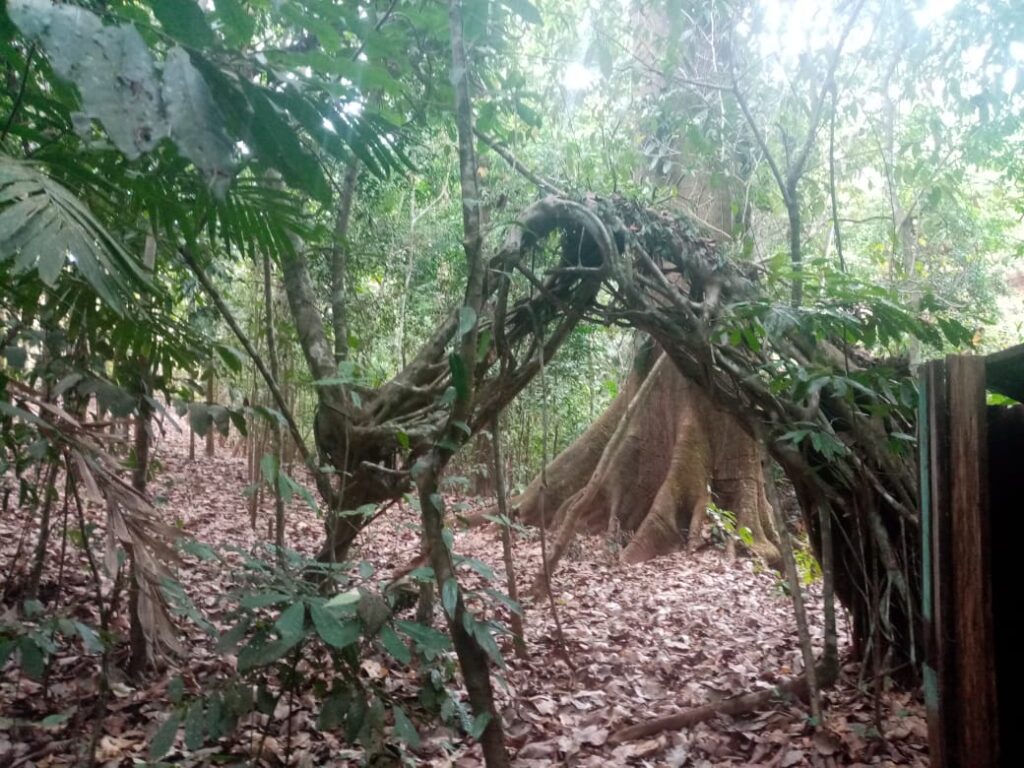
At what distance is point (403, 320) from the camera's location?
809 centimetres

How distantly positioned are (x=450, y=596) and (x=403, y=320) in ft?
20.0

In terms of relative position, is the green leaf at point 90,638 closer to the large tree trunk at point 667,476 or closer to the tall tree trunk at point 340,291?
the tall tree trunk at point 340,291

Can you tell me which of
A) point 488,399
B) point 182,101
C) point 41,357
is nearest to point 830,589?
point 488,399

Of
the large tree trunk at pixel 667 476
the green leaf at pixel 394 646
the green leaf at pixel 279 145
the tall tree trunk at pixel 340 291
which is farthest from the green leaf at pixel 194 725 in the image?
the large tree trunk at pixel 667 476

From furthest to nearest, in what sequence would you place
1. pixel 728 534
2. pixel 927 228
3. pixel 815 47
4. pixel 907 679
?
pixel 927 228 → pixel 728 534 → pixel 815 47 → pixel 907 679

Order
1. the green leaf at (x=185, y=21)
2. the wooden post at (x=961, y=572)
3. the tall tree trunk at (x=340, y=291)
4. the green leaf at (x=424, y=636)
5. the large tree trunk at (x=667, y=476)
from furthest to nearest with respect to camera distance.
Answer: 1. the large tree trunk at (x=667, y=476)
2. the tall tree trunk at (x=340, y=291)
3. the green leaf at (x=424, y=636)
4. the wooden post at (x=961, y=572)
5. the green leaf at (x=185, y=21)

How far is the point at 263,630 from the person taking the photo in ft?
7.39

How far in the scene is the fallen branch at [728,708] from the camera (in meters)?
3.31

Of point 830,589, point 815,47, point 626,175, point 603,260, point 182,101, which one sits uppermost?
point 815,47

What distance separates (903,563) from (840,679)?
0.70 m

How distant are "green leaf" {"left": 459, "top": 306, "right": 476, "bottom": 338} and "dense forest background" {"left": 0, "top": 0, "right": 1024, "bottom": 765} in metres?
0.01

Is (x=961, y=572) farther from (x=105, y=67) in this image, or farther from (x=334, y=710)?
(x=105, y=67)

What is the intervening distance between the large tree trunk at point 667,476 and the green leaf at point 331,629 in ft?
16.1

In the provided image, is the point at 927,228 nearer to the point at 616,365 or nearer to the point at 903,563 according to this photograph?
the point at 616,365
